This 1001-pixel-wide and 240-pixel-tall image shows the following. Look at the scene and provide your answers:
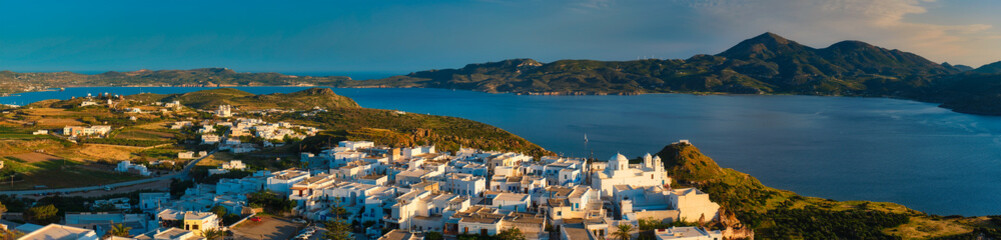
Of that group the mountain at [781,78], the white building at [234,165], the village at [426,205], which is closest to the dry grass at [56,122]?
the white building at [234,165]

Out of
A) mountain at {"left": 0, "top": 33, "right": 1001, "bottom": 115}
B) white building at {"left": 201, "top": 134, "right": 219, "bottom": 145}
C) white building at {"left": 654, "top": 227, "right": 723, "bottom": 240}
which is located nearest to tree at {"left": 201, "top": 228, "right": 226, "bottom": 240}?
white building at {"left": 654, "top": 227, "right": 723, "bottom": 240}

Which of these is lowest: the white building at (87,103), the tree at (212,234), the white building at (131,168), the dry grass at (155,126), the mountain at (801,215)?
the mountain at (801,215)

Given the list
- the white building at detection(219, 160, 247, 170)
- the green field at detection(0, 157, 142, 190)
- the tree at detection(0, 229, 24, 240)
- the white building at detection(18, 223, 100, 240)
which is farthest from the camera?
the white building at detection(219, 160, 247, 170)

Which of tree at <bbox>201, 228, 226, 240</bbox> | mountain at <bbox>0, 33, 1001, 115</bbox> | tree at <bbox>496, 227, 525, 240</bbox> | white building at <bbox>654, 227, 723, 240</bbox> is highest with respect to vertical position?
mountain at <bbox>0, 33, 1001, 115</bbox>

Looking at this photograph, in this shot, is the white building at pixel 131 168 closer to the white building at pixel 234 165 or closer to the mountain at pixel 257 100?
the white building at pixel 234 165

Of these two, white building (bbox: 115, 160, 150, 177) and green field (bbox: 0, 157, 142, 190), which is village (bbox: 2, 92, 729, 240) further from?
green field (bbox: 0, 157, 142, 190)

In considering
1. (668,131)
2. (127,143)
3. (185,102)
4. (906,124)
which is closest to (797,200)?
(668,131)
